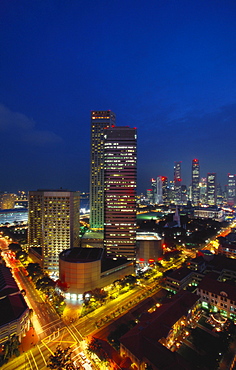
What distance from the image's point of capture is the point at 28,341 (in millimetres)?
33719

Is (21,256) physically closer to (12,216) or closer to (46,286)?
(46,286)

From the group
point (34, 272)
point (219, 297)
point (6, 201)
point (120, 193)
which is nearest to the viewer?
point (219, 297)

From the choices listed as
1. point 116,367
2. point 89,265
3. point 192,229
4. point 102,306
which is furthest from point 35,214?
point 192,229

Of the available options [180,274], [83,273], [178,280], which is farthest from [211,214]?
[83,273]

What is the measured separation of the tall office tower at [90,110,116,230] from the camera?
104 metres

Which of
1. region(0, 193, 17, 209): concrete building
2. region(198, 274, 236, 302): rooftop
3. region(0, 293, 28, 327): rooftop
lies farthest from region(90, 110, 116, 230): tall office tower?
region(0, 193, 17, 209): concrete building

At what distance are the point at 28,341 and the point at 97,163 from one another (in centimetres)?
8062

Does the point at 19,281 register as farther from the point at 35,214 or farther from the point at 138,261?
the point at 138,261

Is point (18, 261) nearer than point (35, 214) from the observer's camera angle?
Yes

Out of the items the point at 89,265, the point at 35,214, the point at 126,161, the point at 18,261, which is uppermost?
the point at 126,161

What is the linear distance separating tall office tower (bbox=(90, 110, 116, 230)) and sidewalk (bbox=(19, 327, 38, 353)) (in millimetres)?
69570

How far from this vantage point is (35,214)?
81.2 metres

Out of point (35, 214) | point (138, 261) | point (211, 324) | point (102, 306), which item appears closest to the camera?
point (211, 324)

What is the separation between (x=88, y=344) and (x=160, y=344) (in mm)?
11775
